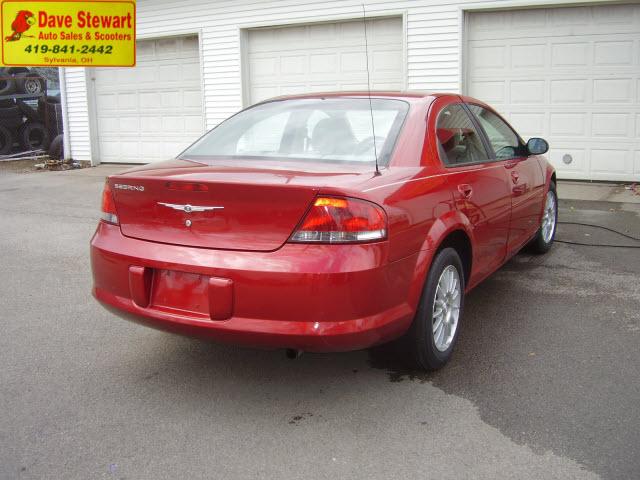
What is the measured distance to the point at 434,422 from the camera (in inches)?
119

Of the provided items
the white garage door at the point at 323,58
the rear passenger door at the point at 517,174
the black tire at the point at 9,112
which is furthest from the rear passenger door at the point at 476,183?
the black tire at the point at 9,112

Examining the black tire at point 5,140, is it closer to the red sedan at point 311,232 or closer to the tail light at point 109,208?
the red sedan at point 311,232

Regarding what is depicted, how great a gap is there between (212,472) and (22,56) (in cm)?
1368

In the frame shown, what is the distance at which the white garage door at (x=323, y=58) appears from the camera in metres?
11.3

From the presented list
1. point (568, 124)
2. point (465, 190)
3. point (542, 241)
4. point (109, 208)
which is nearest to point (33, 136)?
point (568, 124)

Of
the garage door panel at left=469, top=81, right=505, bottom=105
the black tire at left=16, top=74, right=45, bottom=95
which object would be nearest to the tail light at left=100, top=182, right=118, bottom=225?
the garage door panel at left=469, top=81, right=505, bottom=105

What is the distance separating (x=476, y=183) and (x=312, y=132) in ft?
3.42

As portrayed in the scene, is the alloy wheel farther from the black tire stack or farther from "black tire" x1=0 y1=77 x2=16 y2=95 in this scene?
"black tire" x1=0 y1=77 x2=16 y2=95

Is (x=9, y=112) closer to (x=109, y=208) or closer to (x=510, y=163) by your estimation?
(x=109, y=208)

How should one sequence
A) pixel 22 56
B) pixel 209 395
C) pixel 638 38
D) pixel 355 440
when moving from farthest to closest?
pixel 22 56 → pixel 638 38 → pixel 209 395 → pixel 355 440

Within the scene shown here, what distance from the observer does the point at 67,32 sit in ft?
45.1

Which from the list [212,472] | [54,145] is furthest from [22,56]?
[212,472]

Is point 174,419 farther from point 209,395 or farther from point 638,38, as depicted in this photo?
point 638,38

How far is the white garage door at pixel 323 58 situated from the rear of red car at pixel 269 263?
8600 millimetres
